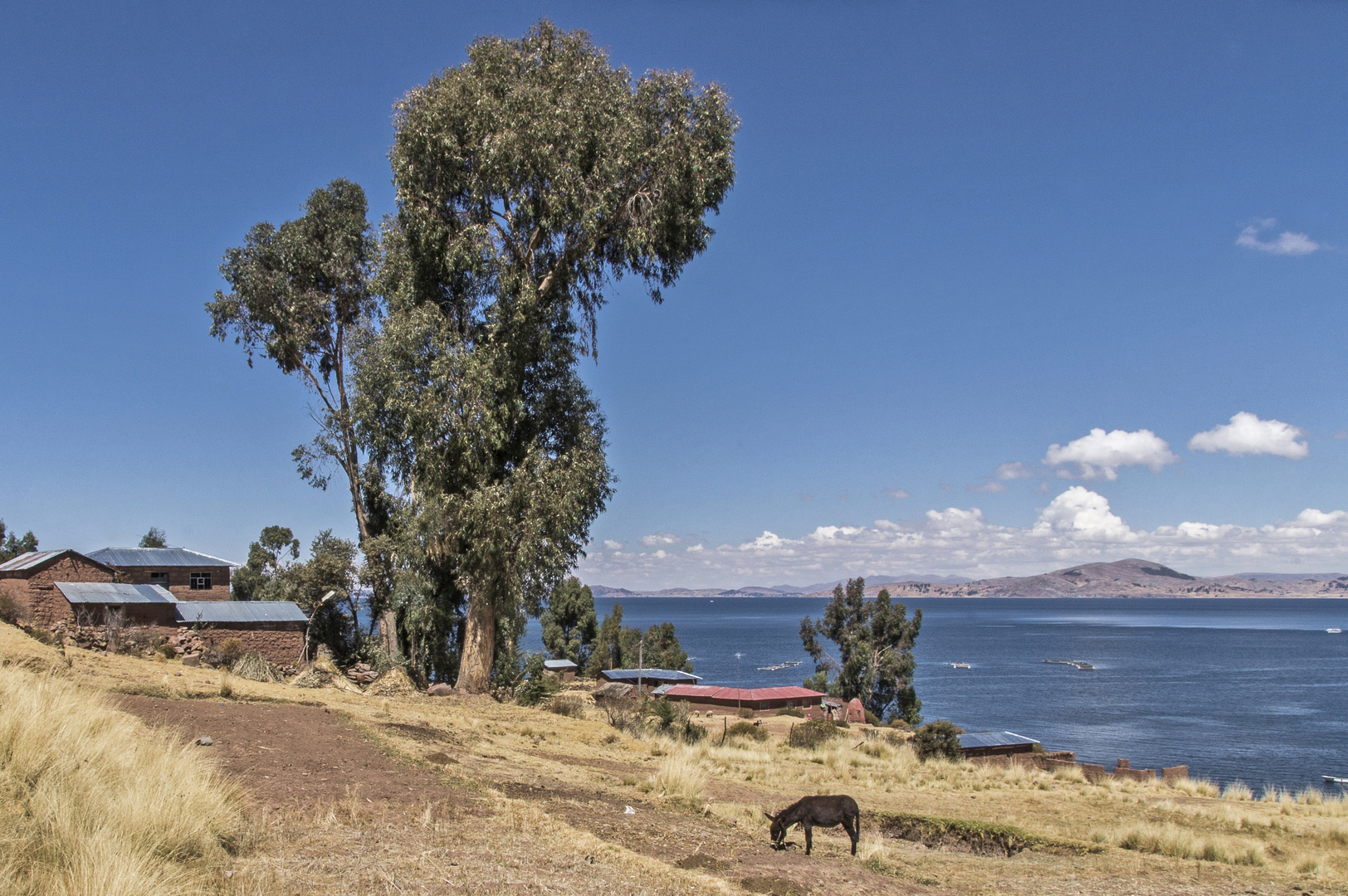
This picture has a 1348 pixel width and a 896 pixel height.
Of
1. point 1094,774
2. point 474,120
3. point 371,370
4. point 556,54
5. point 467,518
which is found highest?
point 556,54

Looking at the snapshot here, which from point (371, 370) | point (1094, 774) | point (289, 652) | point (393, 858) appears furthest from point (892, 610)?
point (393, 858)

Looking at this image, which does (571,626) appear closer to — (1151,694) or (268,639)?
(268,639)

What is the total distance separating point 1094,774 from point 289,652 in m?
25.1

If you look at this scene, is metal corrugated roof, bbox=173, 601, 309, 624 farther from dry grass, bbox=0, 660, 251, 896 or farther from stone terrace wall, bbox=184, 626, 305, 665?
dry grass, bbox=0, 660, 251, 896

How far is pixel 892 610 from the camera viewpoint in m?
59.7

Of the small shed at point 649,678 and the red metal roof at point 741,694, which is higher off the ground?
the red metal roof at point 741,694

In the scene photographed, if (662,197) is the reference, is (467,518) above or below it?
below

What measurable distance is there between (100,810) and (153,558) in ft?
102

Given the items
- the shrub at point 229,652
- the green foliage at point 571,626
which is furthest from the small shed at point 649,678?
the shrub at point 229,652

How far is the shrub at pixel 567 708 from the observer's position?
63.7 feet

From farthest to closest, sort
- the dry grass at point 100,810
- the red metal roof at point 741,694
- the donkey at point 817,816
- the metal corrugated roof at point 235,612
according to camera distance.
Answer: the red metal roof at point 741,694, the metal corrugated roof at point 235,612, the donkey at point 817,816, the dry grass at point 100,810

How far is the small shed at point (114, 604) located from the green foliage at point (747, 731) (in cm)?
1687

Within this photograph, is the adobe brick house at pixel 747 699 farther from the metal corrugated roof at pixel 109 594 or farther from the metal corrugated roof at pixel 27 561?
the metal corrugated roof at pixel 27 561

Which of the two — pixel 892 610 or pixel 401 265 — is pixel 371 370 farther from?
pixel 892 610
